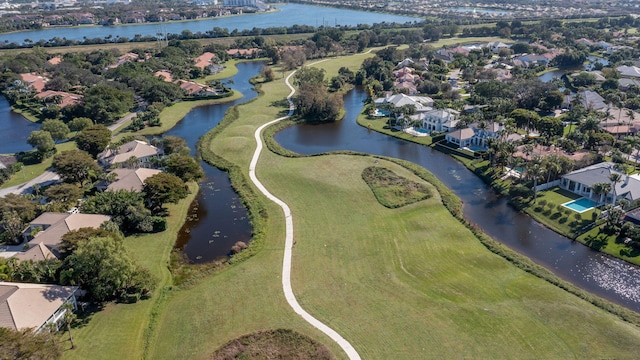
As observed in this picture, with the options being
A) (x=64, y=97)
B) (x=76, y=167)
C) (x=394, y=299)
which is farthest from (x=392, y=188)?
(x=64, y=97)

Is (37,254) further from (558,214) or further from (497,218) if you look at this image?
(558,214)

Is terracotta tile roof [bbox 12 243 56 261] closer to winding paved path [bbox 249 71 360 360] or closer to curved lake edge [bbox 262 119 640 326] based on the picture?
winding paved path [bbox 249 71 360 360]

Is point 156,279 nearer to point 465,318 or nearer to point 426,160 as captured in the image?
point 465,318

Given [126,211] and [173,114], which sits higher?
[173,114]

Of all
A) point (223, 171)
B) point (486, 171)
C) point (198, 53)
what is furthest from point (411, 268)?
point (198, 53)

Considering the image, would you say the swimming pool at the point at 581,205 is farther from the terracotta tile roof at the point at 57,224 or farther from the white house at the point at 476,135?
the terracotta tile roof at the point at 57,224

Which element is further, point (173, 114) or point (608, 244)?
point (173, 114)

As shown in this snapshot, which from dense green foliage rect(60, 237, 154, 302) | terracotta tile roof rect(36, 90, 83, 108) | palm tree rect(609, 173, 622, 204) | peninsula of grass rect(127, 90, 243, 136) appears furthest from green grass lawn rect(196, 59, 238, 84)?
palm tree rect(609, 173, 622, 204)
